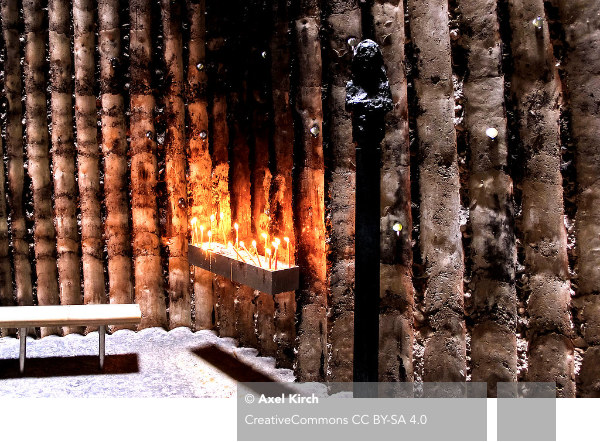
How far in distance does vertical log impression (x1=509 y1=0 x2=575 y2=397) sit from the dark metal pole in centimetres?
129

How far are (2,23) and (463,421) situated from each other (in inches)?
226

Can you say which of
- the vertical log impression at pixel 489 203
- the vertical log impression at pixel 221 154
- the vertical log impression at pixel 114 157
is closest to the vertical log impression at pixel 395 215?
the vertical log impression at pixel 489 203

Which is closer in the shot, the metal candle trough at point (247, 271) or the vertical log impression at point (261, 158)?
the metal candle trough at point (247, 271)

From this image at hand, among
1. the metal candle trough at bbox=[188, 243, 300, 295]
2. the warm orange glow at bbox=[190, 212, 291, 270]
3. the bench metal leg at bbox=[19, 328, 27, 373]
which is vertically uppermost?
the warm orange glow at bbox=[190, 212, 291, 270]

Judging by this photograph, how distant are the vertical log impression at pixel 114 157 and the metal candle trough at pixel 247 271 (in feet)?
2.93

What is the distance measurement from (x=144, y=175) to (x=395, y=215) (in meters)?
2.91

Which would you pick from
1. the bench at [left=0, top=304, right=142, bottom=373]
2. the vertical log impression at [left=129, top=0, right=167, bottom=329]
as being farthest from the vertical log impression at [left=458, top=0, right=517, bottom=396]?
the vertical log impression at [left=129, top=0, right=167, bottom=329]

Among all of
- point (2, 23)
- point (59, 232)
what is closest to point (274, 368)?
point (59, 232)

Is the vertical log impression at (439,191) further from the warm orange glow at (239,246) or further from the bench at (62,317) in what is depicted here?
the bench at (62,317)

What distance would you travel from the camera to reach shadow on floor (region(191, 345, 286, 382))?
15.4ft

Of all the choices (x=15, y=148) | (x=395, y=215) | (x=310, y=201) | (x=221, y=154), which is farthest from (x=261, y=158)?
(x=15, y=148)

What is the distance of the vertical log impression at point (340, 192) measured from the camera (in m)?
4.20

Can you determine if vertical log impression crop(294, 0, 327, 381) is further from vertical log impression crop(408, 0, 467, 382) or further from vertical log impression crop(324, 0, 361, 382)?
vertical log impression crop(408, 0, 467, 382)

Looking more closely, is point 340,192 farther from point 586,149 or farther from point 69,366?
point 69,366
